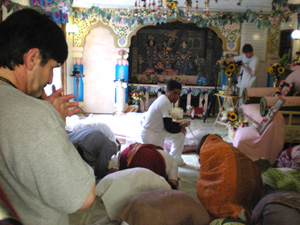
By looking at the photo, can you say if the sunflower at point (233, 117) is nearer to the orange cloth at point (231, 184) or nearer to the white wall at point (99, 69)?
the orange cloth at point (231, 184)

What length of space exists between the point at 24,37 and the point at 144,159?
87.4 inches

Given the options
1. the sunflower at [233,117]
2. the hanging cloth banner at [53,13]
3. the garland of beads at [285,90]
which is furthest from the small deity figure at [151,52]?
the garland of beads at [285,90]

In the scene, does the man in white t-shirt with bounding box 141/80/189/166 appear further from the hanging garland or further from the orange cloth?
the hanging garland

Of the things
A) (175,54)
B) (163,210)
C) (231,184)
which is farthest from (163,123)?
(175,54)

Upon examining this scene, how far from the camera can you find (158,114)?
3.97 m

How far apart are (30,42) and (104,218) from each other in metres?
2.03

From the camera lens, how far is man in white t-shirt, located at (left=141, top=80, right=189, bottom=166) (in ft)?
12.9

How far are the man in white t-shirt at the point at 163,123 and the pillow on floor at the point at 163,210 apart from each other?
1807mm

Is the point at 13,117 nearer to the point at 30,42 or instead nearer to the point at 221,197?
the point at 30,42

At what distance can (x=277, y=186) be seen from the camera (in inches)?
100.0

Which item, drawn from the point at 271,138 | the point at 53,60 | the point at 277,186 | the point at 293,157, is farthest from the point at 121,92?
the point at 53,60

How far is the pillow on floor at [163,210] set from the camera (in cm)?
193

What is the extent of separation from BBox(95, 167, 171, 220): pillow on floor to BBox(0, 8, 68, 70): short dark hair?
1649 millimetres

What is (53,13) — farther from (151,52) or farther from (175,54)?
(175,54)
